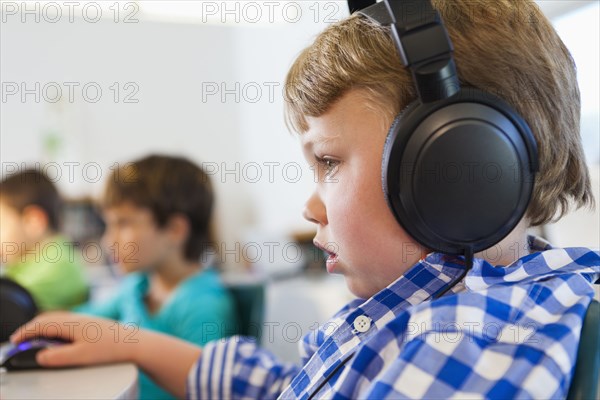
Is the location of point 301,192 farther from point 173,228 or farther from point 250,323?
point 250,323

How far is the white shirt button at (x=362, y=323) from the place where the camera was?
0.57m

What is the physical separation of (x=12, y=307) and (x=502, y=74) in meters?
0.77

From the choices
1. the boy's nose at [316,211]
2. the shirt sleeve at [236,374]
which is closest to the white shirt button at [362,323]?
the boy's nose at [316,211]

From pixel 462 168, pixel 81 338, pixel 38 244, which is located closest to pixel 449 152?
pixel 462 168

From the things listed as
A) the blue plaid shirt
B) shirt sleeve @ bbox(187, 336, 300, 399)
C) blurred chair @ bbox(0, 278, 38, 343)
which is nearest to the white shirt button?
the blue plaid shirt

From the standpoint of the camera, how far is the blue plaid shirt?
43cm

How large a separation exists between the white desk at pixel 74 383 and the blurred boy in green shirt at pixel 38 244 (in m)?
1.13

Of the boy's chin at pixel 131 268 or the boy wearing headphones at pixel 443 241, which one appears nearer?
the boy wearing headphones at pixel 443 241

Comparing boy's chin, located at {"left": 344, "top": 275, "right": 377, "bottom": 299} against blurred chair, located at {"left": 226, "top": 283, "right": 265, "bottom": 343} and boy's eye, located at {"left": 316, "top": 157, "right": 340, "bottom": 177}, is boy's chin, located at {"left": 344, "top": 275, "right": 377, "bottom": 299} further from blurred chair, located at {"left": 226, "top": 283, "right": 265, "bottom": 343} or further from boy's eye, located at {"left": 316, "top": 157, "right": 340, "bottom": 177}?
blurred chair, located at {"left": 226, "top": 283, "right": 265, "bottom": 343}

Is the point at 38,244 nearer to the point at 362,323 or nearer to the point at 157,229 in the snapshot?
the point at 157,229

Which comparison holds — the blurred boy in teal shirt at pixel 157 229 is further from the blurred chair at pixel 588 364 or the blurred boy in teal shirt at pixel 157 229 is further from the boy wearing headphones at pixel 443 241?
the blurred chair at pixel 588 364

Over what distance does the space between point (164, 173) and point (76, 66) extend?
2.28 m

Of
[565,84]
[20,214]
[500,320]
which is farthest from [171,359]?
[20,214]

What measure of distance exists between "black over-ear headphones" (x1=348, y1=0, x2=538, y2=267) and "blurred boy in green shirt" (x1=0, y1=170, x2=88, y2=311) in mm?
1571
